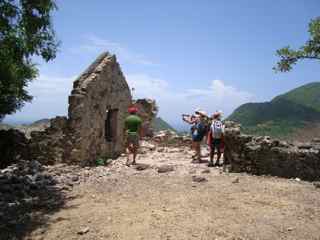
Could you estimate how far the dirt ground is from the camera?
21.6ft

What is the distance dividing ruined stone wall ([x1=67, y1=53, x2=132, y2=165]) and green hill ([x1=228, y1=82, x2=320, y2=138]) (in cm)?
999

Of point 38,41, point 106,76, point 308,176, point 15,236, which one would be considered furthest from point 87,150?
point 308,176

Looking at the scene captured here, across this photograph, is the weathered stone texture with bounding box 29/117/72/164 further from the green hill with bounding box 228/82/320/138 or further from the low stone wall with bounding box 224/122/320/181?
the green hill with bounding box 228/82/320/138

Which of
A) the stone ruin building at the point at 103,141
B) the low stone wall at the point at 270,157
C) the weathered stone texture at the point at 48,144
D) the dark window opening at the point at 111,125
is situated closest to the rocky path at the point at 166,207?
the low stone wall at the point at 270,157

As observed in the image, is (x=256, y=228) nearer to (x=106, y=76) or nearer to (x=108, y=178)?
(x=108, y=178)

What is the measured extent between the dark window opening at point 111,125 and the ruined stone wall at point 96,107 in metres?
0.10

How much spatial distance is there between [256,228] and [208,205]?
1409 mm

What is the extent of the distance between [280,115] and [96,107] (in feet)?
75.1

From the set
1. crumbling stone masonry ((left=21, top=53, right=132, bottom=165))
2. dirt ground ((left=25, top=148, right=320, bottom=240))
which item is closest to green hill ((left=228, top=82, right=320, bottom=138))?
crumbling stone masonry ((left=21, top=53, right=132, bottom=165))

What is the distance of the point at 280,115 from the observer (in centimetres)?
3272

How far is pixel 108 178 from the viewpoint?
10.7 metres

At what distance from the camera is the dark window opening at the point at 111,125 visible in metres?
15.7

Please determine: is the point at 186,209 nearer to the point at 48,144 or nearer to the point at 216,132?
the point at 216,132

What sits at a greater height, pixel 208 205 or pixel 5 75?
pixel 5 75
